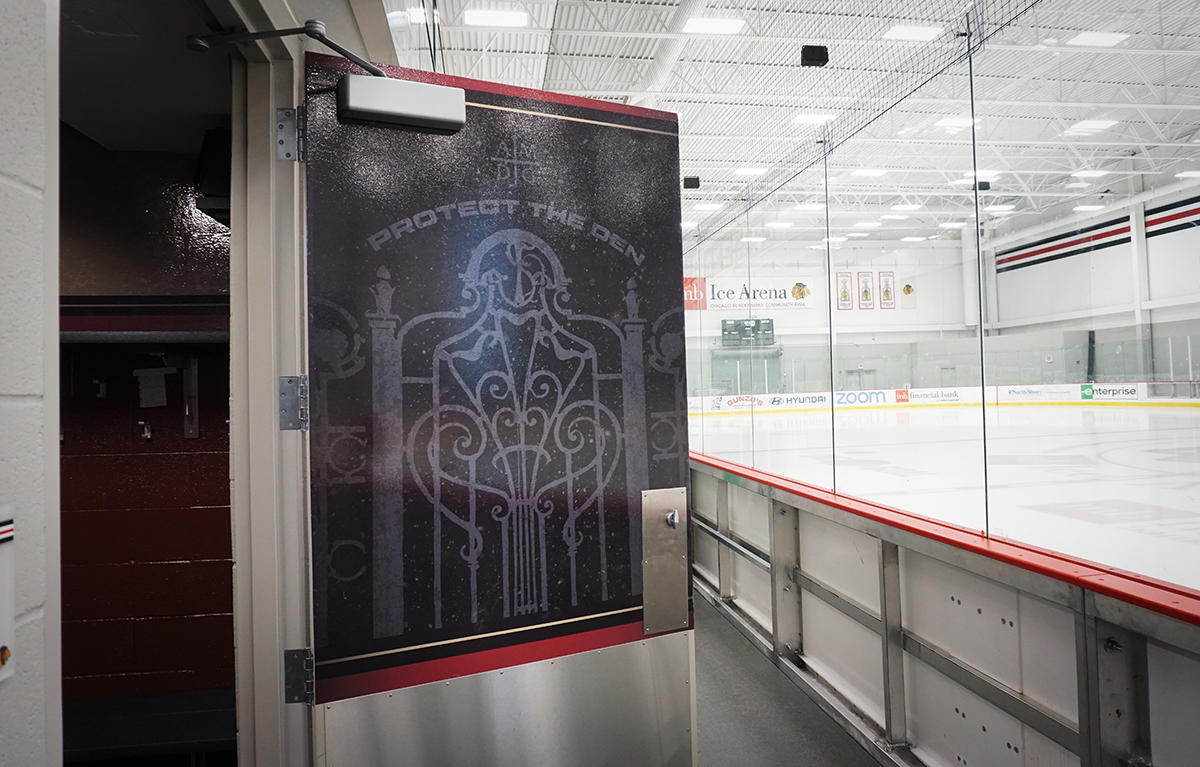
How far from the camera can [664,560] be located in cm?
197

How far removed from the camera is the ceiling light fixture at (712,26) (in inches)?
249

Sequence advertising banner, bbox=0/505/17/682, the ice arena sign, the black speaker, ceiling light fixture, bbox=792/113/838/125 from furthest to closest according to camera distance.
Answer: ceiling light fixture, bbox=792/113/838/125, the ice arena sign, the black speaker, advertising banner, bbox=0/505/17/682

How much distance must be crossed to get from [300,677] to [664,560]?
1023mm

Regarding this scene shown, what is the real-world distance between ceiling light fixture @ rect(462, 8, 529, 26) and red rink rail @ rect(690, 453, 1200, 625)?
537 cm

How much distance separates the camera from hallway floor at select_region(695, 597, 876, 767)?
9.13ft

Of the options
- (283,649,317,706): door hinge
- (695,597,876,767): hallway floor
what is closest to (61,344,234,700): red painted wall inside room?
(283,649,317,706): door hinge

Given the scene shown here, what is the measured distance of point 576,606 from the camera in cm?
184

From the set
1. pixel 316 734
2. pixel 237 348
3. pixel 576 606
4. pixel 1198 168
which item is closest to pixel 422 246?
pixel 237 348

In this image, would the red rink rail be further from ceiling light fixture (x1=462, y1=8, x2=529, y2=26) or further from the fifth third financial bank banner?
ceiling light fixture (x1=462, y1=8, x2=529, y2=26)

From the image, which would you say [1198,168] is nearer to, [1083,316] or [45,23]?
[1083,316]

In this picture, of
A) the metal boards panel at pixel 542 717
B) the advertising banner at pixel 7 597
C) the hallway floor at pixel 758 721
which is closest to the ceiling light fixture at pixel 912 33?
the hallway floor at pixel 758 721

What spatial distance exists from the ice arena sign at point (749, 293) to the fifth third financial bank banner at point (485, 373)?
1706 mm

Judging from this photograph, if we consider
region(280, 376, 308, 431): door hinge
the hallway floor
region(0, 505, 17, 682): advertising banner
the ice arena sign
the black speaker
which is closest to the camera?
region(0, 505, 17, 682): advertising banner

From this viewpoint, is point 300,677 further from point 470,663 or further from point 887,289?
point 887,289
